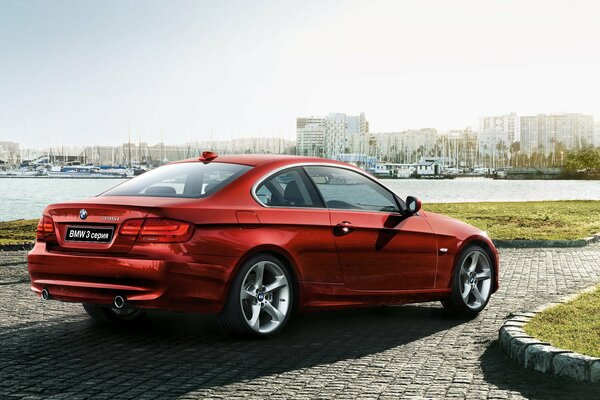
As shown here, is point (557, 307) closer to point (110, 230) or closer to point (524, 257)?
point (110, 230)

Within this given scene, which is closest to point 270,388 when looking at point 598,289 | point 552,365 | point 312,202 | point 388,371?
point 388,371

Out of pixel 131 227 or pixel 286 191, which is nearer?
pixel 131 227

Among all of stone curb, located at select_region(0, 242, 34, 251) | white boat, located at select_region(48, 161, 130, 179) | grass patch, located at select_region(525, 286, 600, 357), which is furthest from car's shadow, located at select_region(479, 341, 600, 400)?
white boat, located at select_region(48, 161, 130, 179)

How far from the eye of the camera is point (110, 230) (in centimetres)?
789

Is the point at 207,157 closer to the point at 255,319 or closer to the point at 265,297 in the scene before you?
the point at 265,297

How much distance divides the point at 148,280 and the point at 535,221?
75.7ft

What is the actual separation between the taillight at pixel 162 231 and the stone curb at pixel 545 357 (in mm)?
2751

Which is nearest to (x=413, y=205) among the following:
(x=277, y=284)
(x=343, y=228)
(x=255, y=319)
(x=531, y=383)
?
(x=343, y=228)

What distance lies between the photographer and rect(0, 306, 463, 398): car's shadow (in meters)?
6.60

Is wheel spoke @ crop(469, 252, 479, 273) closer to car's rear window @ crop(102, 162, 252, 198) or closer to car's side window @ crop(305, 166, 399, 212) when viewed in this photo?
car's side window @ crop(305, 166, 399, 212)

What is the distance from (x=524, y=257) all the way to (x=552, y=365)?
10.7m

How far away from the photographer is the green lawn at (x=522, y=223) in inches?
898

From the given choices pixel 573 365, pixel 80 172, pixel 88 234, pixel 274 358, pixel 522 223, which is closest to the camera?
pixel 573 365

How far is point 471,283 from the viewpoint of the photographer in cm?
1018
